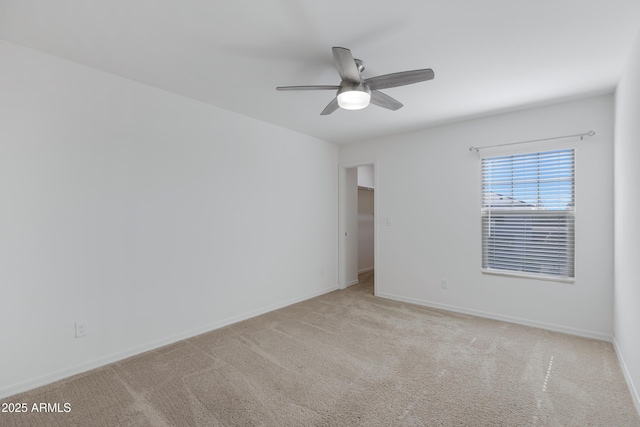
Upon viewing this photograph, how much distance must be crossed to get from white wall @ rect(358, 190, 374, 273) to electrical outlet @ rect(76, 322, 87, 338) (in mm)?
4971

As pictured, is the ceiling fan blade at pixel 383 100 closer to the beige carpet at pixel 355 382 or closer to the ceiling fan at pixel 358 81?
the ceiling fan at pixel 358 81

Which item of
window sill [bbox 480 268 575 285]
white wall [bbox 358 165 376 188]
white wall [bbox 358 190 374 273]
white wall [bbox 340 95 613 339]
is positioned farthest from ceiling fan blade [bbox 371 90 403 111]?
white wall [bbox 358 190 374 273]

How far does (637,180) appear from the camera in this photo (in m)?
1.97

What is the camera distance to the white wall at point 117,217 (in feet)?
7.14

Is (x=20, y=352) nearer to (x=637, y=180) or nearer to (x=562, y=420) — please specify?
(x=562, y=420)

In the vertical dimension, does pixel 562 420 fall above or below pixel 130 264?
below

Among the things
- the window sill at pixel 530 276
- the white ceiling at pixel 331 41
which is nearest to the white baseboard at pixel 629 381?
the window sill at pixel 530 276

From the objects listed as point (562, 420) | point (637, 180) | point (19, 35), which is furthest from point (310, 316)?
point (19, 35)

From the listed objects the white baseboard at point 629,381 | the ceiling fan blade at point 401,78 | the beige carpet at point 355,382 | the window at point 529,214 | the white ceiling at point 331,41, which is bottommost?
the beige carpet at point 355,382

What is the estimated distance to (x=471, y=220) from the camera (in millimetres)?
3822

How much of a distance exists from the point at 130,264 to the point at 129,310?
41 centimetres

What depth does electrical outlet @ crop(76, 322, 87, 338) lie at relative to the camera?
2411mm

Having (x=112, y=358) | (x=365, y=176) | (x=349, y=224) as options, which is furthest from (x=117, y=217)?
(x=365, y=176)

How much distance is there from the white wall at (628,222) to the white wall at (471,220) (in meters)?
0.24
